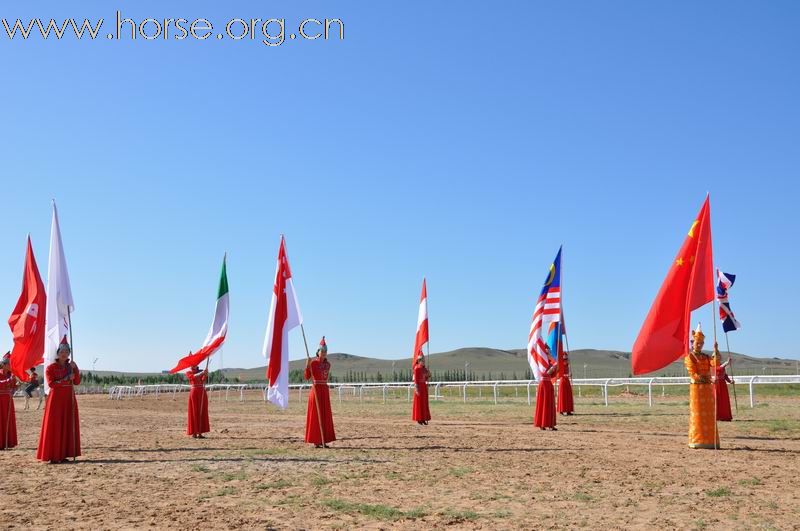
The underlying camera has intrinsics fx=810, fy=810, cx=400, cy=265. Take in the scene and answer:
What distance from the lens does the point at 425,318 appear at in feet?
78.5

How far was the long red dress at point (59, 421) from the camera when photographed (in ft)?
48.1

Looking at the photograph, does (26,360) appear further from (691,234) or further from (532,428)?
(691,234)

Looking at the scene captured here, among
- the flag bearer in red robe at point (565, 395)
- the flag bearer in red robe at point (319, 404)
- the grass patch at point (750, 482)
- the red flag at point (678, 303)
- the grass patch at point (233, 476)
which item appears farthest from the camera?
the flag bearer in red robe at point (565, 395)

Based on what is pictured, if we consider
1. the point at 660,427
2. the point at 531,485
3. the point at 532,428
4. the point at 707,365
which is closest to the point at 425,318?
the point at 532,428

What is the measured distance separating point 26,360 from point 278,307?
16.8 ft

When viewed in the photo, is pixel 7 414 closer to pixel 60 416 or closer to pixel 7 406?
pixel 7 406

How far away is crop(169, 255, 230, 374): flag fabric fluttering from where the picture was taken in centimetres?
1966

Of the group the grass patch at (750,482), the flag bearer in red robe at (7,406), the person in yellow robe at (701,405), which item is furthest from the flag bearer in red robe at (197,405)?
the grass patch at (750,482)

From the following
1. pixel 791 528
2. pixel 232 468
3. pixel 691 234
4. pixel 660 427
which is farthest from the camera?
pixel 660 427

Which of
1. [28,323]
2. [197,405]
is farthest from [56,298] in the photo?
[197,405]

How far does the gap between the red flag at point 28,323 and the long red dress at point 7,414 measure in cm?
108

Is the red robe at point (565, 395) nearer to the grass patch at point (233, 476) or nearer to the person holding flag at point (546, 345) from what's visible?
the person holding flag at point (546, 345)

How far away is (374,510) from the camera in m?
9.52

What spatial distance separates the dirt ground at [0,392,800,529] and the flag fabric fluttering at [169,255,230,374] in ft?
6.27
